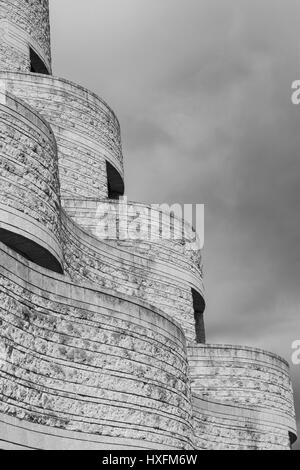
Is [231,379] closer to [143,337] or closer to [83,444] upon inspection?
[143,337]

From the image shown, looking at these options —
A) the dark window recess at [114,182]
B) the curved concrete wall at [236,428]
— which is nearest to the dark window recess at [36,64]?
the dark window recess at [114,182]

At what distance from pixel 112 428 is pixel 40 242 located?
3.32 meters

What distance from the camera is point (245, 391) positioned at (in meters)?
18.6

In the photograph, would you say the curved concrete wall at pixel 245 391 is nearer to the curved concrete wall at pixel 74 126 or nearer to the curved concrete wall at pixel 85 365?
the curved concrete wall at pixel 85 365

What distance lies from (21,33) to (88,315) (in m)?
Answer: 11.2

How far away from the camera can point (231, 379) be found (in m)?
18.3

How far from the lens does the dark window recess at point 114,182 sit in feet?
67.8

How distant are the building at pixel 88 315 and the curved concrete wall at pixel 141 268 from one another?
0.04 m

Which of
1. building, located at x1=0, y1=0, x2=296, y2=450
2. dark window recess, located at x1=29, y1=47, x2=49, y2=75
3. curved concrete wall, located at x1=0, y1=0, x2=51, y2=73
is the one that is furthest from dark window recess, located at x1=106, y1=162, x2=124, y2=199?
dark window recess, located at x1=29, y1=47, x2=49, y2=75

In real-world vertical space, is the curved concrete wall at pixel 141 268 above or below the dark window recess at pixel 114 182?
below

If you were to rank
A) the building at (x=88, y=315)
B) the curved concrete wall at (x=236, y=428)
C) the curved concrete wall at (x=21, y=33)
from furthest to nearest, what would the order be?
the curved concrete wall at (x=21, y=33) < the curved concrete wall at (x=236, y=428) < the building at (x=88, y=315)

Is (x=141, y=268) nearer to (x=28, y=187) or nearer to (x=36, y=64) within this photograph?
(x=28, y=187)
